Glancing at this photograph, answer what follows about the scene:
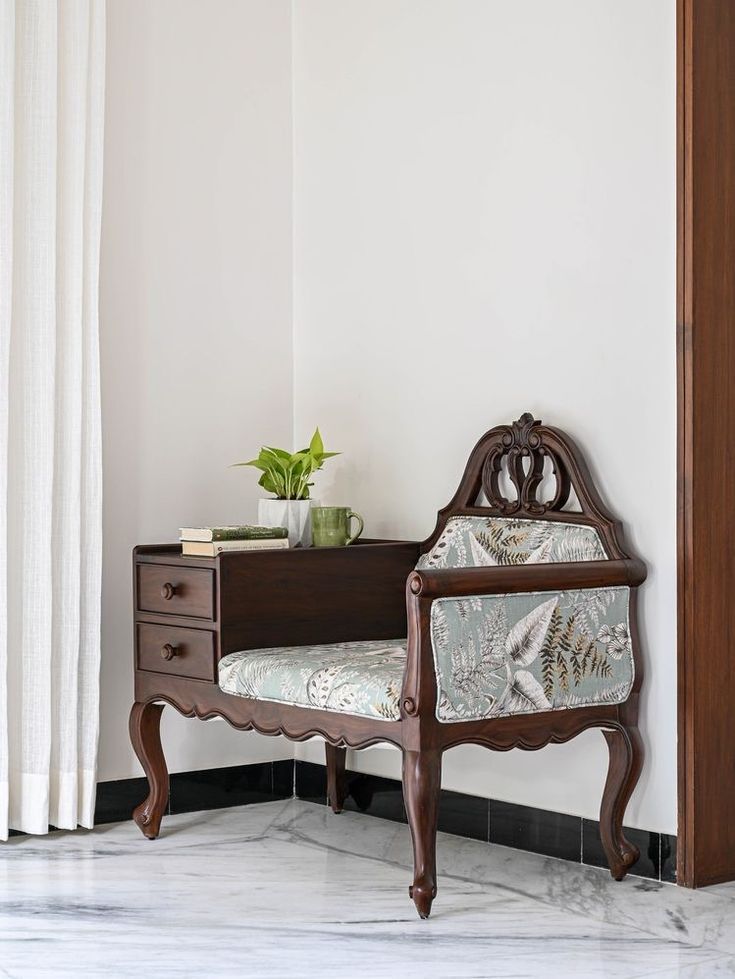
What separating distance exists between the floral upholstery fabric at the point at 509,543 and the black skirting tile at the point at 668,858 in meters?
0.61

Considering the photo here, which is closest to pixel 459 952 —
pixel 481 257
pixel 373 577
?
pixel 373 577

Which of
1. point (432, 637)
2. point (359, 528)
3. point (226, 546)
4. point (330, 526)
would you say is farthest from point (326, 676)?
point (359, 528)

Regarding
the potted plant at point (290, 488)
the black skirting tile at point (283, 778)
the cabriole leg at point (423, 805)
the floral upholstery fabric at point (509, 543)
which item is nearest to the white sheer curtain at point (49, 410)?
the potted plant at point (290, 488)

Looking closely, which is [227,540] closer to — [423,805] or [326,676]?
[326,676]

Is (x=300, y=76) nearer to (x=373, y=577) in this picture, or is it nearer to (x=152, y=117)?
(x=152, y=117)

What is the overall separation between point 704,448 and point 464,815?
3.67ft

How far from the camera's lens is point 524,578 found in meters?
2.72

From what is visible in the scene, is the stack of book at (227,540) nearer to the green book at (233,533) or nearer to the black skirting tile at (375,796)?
the green book at (233,533)

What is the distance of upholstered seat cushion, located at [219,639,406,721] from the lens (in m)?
2.67

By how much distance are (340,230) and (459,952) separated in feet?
6.76

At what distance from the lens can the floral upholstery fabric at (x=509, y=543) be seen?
9.83 ft

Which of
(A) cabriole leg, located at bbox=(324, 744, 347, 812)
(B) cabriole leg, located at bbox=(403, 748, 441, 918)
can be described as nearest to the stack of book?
(A) cabriole leg, located at bbox=(324, 744, 347, 812)

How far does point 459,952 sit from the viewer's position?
8.13ft

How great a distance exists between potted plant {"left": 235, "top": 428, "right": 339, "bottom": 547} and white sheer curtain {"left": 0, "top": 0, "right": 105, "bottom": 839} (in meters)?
0.42
